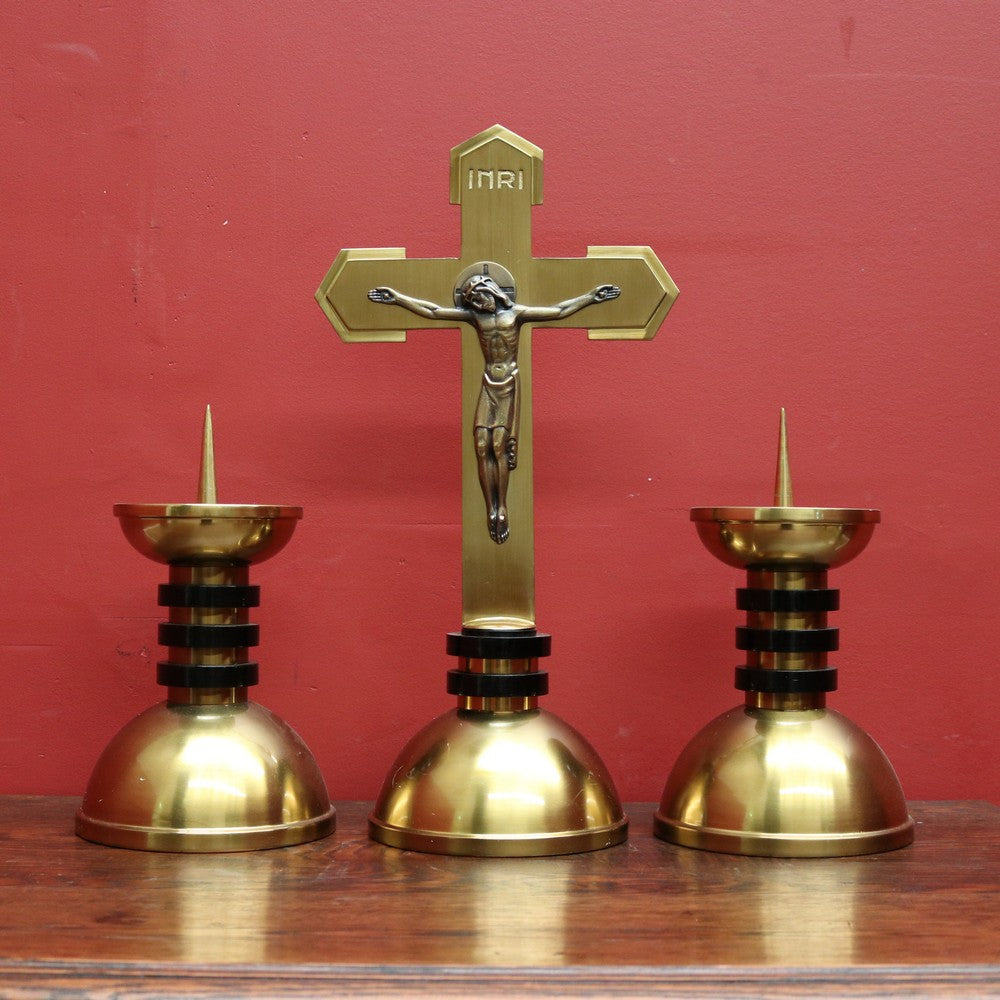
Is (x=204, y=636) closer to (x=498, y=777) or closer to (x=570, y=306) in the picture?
(x=498, y=777)

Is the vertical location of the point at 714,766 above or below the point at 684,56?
below

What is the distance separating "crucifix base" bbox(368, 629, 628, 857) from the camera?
3.06 feet

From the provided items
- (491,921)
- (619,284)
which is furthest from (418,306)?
(491,921)

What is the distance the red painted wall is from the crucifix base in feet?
0.69

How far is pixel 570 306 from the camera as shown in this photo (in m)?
1.04

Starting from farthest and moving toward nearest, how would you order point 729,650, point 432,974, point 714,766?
1. point 729,650
2. point 714,766
3. point 432,974

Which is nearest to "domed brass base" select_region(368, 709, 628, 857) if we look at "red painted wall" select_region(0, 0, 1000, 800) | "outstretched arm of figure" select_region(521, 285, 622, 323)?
"red painted wall" select_region(0, 0, 1000, 800)

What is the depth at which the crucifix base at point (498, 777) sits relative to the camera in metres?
0.93

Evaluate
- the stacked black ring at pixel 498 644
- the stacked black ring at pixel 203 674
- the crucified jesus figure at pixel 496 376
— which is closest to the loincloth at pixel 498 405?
the crucified jesus figure at pixel 496 376

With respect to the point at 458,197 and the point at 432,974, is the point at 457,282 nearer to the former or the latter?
the point at 458,197

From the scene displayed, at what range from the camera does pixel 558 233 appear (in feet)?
3.95

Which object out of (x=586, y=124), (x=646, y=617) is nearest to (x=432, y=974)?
(x=646, y=617)

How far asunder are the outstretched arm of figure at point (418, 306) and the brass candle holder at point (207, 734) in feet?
0.62

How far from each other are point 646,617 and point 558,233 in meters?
0.37
